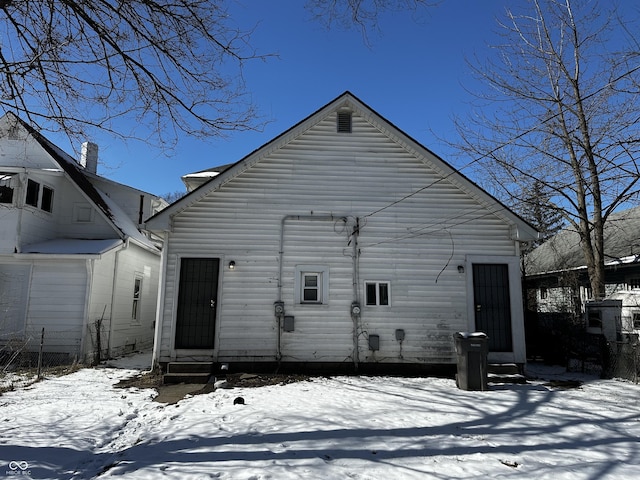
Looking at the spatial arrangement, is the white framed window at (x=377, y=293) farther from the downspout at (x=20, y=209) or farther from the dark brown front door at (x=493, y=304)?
the downspout at (x=20, y=209)

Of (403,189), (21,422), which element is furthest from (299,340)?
(21,422)

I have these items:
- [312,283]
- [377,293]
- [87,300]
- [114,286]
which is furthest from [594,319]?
[114,286]

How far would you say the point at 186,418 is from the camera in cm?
598

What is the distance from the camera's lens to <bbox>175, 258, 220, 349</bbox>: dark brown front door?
31.1ft

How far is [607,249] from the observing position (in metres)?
18.4

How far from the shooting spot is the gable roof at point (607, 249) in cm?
1667

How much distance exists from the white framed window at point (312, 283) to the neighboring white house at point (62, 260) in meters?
6.00

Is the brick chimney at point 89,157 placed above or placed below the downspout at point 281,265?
above

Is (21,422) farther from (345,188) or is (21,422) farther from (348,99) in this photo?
(348,99)

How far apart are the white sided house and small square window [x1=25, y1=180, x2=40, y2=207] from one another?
5.21m

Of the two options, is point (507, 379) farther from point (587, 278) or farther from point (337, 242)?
point (587, 278)
